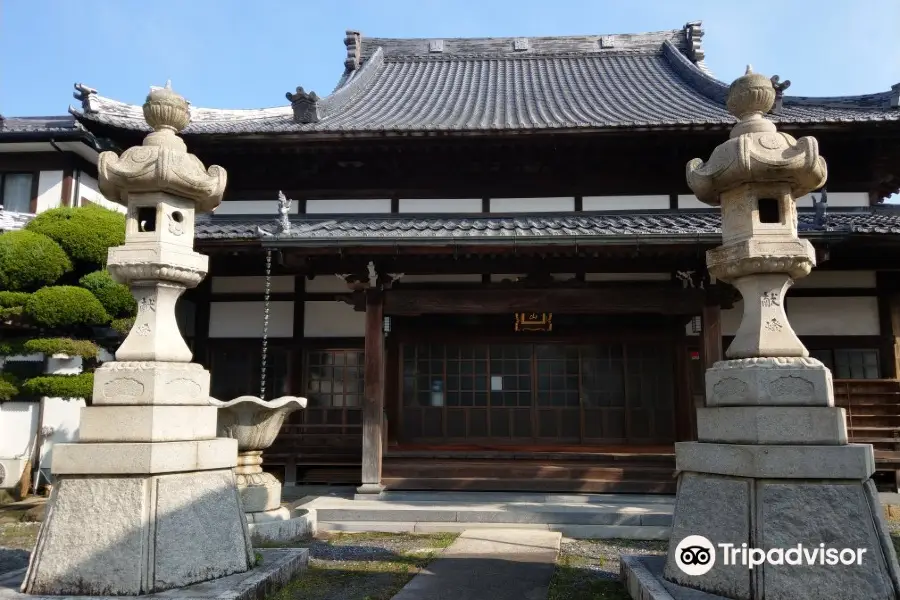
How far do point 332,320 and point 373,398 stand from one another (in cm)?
246

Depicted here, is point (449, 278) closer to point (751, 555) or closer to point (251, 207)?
point (251, 207)

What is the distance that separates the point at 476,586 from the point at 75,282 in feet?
30.5

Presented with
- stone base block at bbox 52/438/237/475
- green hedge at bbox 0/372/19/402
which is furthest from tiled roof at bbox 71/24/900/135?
stone base block at bbox 52/438/237/475

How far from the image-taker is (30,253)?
10242mm

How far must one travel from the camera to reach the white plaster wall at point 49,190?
15.2 m

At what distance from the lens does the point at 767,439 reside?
4277 mm

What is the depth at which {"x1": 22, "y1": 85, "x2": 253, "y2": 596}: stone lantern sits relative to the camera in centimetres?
446

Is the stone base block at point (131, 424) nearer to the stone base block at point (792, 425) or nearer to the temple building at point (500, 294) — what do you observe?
the stone base block at point (792, 425)

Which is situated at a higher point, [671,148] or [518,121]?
[518,121]

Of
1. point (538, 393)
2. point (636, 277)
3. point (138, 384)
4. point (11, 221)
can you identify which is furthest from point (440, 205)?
point (11, 221)

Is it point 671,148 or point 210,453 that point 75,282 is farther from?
point 671,148

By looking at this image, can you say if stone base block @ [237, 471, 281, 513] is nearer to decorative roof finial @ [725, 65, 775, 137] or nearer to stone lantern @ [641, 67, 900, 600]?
stone lantern @ [641, 67, 900, 600]

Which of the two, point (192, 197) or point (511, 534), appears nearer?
point (192, 197)

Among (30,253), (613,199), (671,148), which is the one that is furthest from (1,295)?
(671,148)
